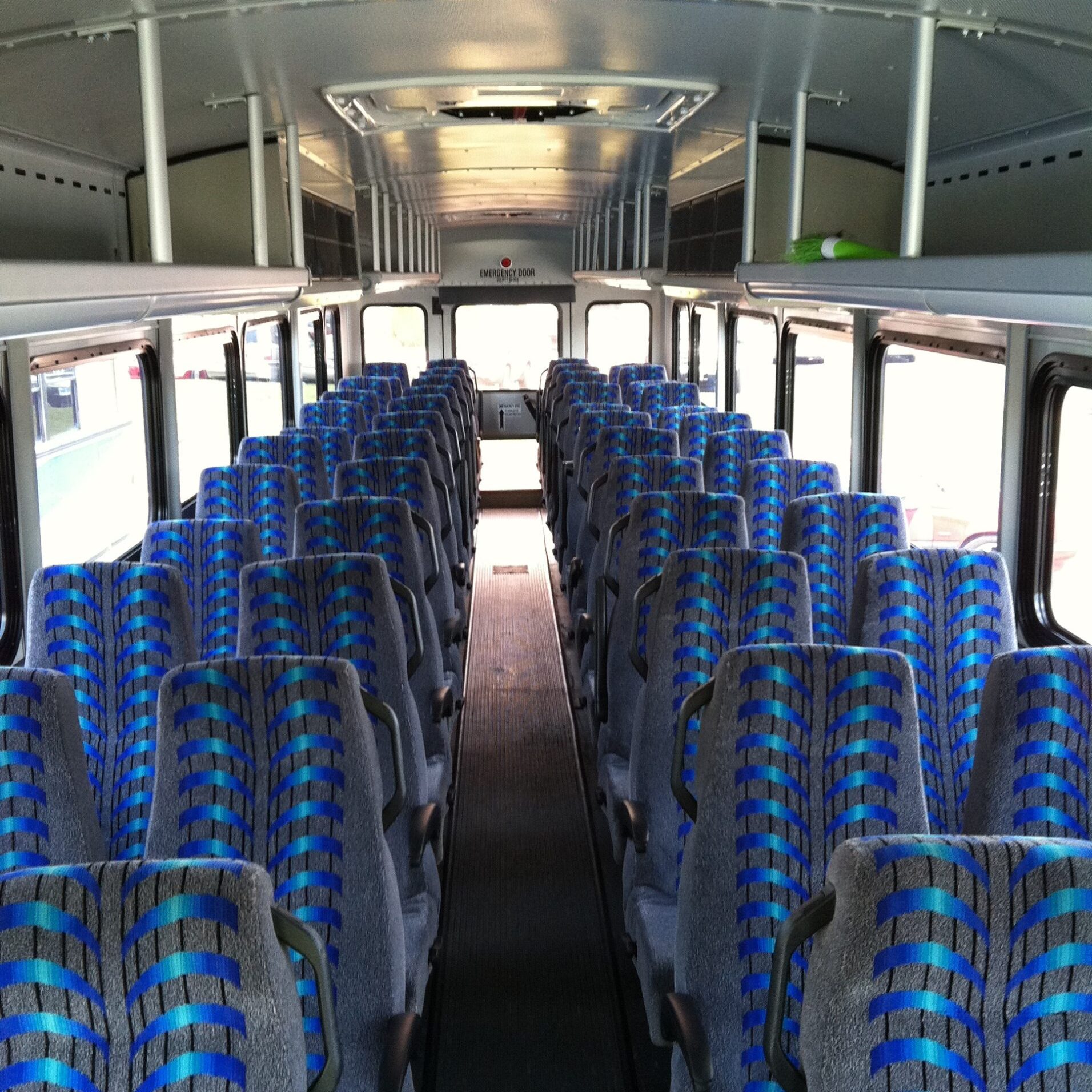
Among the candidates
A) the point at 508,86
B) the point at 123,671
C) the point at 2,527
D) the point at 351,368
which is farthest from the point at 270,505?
the point at 351,368

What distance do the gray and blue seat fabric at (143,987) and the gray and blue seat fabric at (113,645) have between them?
1.67m

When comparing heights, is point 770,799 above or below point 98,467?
below

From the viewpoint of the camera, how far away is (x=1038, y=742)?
2.24 meters

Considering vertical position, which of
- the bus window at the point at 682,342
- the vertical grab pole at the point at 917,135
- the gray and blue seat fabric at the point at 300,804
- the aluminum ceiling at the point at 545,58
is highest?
the aluminum ceiling at the point at 545,58

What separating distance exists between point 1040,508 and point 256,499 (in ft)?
10.5

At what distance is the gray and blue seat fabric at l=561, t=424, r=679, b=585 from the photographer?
6.31m

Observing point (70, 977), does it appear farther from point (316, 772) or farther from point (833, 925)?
point (316, 772)

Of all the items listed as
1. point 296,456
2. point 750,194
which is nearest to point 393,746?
point 296,456

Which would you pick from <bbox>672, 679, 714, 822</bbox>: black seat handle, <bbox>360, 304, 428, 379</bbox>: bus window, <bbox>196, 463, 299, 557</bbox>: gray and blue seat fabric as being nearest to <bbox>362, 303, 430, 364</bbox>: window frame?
<bbox>360, 304, 428, 379</bbox>: bus window

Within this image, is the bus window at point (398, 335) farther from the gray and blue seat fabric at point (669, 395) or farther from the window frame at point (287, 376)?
the gray and blue seat fabric at point (669, 395)

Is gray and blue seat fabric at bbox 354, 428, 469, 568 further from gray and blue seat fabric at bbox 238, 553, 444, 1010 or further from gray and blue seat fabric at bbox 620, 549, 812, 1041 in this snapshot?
gray and blue seat fabric at bbox 620, 549, 812, 1041

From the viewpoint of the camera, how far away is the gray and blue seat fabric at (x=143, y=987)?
3.89ft

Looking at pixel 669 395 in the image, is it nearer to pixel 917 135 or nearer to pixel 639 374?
pixel 639 374

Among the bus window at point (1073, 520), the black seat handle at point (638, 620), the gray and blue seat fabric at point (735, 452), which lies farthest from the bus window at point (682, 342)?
the black seat handle at point (638, 620)
